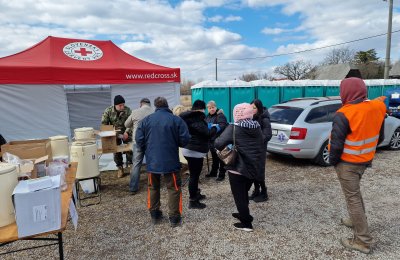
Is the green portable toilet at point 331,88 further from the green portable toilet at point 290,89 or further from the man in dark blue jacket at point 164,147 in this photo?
the man in dark blue jacket at point 164,147

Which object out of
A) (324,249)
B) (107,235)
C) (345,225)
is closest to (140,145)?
(107,235)

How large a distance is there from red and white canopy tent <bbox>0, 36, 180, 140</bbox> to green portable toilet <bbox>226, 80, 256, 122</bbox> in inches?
165

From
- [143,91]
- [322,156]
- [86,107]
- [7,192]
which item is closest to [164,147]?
[7,192]

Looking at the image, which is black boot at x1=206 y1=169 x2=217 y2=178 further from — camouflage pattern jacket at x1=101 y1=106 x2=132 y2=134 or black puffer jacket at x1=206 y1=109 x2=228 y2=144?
camouflage pattern jacket at x1=101 y1=106 x2=132 y2=134

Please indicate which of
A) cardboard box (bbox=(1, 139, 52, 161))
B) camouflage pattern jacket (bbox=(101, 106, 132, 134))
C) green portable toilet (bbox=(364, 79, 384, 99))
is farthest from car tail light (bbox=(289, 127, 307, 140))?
green portable toilet (bbox=(364, 79, 384, 99))

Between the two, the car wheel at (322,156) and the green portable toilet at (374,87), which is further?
the green portable toilet at (374,87)

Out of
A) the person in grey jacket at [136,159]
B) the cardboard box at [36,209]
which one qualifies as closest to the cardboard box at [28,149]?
the cardboard box at [36,209]

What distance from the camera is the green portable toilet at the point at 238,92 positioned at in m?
11.4

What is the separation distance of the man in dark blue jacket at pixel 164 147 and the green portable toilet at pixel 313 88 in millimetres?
11188

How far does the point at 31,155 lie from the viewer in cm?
304

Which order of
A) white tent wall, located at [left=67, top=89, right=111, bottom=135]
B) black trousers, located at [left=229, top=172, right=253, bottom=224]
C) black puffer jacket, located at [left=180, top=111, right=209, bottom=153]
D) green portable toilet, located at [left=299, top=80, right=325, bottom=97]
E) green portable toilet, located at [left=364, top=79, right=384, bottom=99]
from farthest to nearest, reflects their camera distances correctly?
green portable toilet, located at [left=364, top=79, right=384, bottom=99]
green portable toilet, located at [left=299, top=80, right=325, bottom=97]
white tent wall, located at [left=67, top=89, right=111, bottom=135]
black puffer jacket, located at [left=180, top=111, right=209, bottom=153]
black trousers, located at [left=229, top=172, right=253, bottom=224]

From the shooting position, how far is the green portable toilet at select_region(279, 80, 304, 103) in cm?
1252

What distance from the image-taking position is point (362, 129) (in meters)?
2.67

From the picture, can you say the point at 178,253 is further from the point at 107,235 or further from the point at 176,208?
the point at 107,235
